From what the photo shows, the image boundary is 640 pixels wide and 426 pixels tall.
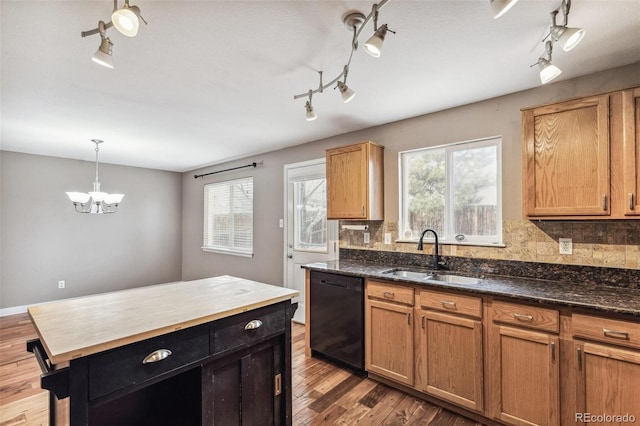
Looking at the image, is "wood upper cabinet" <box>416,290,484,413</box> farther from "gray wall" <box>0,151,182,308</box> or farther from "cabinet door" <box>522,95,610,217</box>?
"gray wall" <box>0,151,182,308</box>

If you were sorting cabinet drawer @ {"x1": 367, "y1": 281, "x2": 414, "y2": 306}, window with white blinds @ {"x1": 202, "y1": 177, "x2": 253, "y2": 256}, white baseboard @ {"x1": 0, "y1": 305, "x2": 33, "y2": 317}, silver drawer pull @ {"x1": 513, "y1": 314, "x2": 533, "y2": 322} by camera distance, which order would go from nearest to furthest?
1. silver drawer pull @ {"x1": 513, "y1": 314, "x2": 533, "y2": 322}
2. cabinet drawer @ {"x1": 367, "y1": 281, "x2": 414, "y2": 306}
3. white baseboard @ {"x1": 0, "y1": 305, "x2": 33, "y2": 317}
4. window with white blinds @ {"x1": 202, "y1": 177, "x2": 253, "y2": 256}

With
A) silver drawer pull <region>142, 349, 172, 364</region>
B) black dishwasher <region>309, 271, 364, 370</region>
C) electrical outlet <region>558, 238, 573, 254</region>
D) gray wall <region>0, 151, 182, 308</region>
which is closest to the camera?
silver drawer pull <region>142, 349, 172, 364</region>

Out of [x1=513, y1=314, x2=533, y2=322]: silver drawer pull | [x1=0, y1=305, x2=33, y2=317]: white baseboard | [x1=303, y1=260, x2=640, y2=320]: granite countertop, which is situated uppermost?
[x1=303, y1=260, x2=640, y2=320]: granite countertop

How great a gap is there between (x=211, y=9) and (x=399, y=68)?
123cm

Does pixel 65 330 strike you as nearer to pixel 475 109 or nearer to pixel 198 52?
pixel 198 52

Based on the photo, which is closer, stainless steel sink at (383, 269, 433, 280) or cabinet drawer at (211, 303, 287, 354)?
cabinet drawer at (211, 303, 287, 354)

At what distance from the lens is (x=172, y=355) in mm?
1330

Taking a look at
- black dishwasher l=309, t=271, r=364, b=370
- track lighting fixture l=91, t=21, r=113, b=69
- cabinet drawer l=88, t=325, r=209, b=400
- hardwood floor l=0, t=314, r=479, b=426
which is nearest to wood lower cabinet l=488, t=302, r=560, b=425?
hardwood floor l=0, t=314, r=479, b=426

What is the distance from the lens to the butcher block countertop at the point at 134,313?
114 centimetres

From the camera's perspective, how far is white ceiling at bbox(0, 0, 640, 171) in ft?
5.11

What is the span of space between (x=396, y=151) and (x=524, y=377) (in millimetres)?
2151

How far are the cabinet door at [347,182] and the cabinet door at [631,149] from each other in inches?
72.1

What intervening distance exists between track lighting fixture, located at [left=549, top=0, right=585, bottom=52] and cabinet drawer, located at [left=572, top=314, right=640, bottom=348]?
1412mm

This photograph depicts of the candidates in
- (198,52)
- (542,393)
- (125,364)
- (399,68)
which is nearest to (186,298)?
(125,364)
